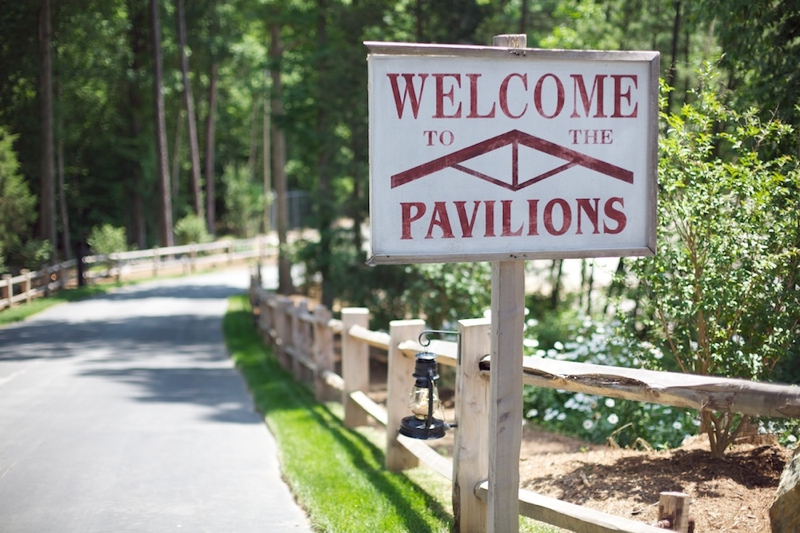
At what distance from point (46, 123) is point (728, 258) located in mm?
23690

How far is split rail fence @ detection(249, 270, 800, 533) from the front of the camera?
368 centimetres

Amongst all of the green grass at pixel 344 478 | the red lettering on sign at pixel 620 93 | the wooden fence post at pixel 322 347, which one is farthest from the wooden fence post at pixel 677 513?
the wooden fence post at pixel 322 347

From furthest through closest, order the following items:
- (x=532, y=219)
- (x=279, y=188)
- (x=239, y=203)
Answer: (x=239, y=203), (x=279, y=188), (x=532, y=219)

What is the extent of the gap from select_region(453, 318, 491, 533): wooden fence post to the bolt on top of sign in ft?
3.94

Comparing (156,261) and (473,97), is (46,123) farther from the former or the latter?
(473,97)

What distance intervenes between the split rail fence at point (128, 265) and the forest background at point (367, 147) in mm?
939

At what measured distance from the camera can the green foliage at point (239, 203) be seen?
4591 centimetres

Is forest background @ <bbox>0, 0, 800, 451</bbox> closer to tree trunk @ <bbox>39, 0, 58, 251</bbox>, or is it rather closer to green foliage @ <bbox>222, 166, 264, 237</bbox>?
tree trunk @ <bbox>39, 0, 58, 251</bbox>

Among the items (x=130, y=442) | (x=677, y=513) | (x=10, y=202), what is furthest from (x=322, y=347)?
(x=10, y=202)

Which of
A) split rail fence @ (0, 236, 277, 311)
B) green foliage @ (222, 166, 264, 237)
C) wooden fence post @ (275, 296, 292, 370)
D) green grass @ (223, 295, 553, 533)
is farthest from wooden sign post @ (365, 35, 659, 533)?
green foliage @ (222, 166, 264, 237)

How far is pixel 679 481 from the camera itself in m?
5.15

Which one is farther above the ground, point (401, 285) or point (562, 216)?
point (562, 216)

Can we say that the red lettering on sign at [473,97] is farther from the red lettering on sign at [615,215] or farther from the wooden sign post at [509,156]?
the red lettering on sign at [615,215]

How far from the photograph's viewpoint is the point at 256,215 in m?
52.3
